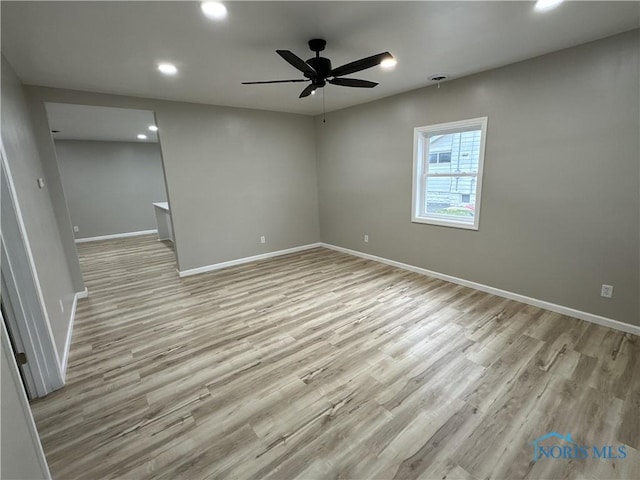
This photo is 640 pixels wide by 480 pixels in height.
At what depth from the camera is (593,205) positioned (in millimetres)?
2646

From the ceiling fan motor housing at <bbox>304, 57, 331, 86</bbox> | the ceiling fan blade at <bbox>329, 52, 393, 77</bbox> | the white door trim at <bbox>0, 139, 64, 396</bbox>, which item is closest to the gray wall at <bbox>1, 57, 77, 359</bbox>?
the white door trim at <bbox>0, 139, 64, 396</bbox>

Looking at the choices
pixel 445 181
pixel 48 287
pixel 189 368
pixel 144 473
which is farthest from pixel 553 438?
pixel 48 287

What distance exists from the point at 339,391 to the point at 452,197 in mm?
2975

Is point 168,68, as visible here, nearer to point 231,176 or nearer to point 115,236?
point 231,176

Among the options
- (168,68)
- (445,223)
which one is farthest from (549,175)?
(168,68)

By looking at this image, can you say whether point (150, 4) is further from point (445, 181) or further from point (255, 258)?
point (255, 258)

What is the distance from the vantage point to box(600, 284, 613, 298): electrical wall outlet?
8.70 ft

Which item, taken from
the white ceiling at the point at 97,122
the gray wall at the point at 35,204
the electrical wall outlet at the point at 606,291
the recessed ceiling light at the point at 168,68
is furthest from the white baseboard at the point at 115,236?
the electrical wall outlet at the point at 606,291

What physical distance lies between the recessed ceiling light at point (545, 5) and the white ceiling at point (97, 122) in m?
4.38

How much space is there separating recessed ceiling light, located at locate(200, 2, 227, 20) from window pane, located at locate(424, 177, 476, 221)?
311cm

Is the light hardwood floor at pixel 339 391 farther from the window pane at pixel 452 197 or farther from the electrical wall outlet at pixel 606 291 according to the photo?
the window pane at pixel 452 197

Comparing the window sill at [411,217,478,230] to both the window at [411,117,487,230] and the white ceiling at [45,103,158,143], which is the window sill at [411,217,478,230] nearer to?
the window at [411,117,487,230]

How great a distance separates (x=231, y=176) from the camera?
4703 millimetres

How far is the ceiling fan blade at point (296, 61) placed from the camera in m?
2.02
